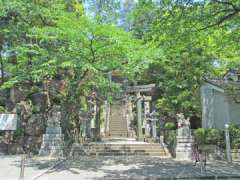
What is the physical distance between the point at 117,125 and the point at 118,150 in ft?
A: 32.9

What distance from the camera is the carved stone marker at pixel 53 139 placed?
1767cm

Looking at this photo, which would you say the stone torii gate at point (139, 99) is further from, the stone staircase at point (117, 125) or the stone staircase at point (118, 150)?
the stone staircase at point (117, 125)

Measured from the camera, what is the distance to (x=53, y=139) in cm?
1798

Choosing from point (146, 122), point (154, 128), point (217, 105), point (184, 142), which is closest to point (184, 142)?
point (184, 142)

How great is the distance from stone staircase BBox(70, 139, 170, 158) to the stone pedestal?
132 centimetres

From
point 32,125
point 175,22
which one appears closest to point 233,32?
point 175,22

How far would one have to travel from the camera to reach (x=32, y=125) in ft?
67.8

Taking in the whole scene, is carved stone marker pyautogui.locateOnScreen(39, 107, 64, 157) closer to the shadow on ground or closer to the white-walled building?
the shadow on ground

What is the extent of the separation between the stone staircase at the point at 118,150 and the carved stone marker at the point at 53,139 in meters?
1.05

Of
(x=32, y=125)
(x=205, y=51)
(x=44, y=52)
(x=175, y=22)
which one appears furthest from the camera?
(x=32, y=125)

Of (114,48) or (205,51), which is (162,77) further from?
(114,48)

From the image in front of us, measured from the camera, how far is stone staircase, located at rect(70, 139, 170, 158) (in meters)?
18.8

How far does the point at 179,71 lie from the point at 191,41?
7373mm

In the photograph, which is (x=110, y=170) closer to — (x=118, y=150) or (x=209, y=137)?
(x=118, y=150)
